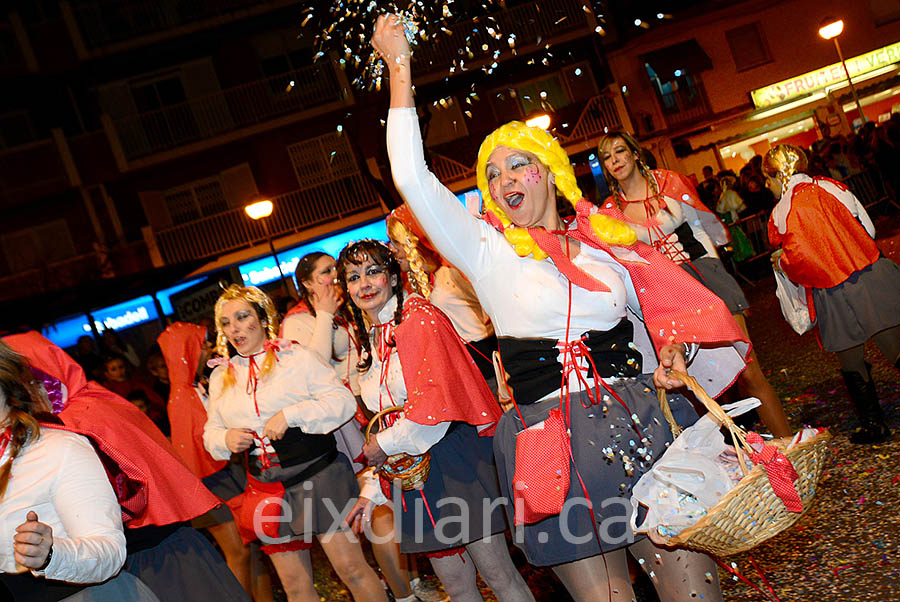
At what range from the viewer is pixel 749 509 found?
6.97ft

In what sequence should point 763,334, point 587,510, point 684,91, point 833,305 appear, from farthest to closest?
point 684,91 < point 763,334 < point 833,305 < point 587,510

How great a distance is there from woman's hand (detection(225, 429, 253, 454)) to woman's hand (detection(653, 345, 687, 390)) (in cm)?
241

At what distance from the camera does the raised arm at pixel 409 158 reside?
2379 mm

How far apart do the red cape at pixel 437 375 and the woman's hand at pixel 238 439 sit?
46.9 inches

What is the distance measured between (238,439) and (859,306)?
12.0 ft

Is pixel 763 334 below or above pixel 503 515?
below

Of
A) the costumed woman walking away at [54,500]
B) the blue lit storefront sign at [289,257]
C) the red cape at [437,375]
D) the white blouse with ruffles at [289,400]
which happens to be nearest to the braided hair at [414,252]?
the red cape at [437,375]

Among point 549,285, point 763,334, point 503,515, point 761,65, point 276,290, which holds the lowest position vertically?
point 763,334

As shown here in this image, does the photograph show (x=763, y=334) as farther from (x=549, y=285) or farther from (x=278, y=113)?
(x=278, y=113)

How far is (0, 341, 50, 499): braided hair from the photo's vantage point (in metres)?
2.66

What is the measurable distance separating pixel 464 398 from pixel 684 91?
2343 centimetres

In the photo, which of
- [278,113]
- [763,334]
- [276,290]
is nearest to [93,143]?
[278,113]

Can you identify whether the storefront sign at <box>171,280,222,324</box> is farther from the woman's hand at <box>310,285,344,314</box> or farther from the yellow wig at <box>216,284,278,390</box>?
the yellow wig at <box>216,284,278,390</box>

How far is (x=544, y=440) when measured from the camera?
247 centimetres
